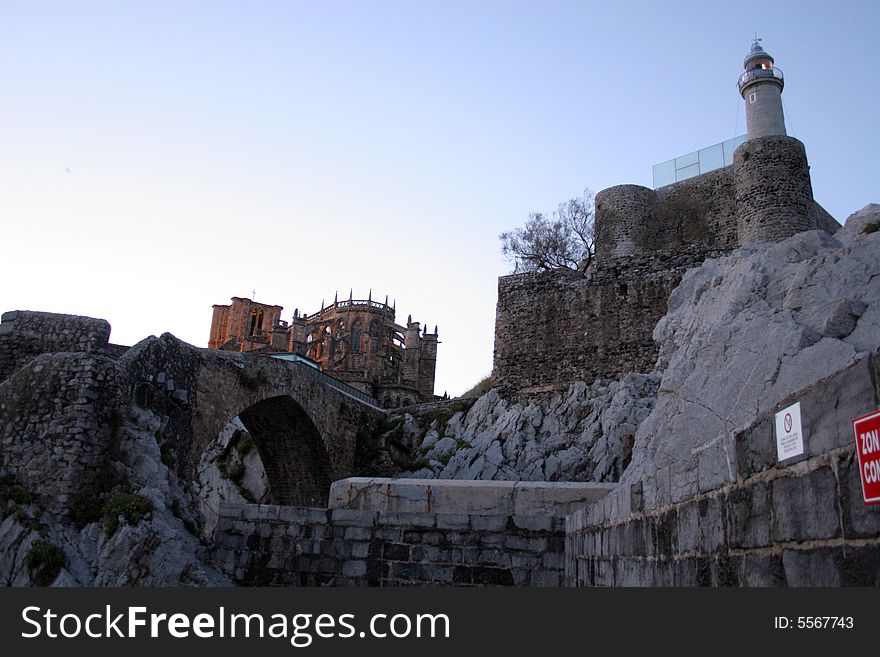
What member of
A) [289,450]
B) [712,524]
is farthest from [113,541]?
[289,450]

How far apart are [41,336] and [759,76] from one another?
22.5 m

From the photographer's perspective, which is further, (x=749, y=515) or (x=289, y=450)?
(x=289, y=450)

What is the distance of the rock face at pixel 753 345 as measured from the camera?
13.0ft

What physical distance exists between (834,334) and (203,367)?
14026mm

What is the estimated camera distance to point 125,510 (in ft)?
34.2

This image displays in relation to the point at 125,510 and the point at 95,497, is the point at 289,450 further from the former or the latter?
the point at 125,510

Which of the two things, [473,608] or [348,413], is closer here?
[473,608]

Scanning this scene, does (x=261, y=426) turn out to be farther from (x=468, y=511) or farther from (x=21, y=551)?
(x=468, y=511)

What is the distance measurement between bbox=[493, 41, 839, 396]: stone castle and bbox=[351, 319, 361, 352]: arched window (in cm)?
3216

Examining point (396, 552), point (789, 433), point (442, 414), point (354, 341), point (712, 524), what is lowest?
point (396, 552)

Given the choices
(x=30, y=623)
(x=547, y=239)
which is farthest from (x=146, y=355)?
(x=547, y=239)

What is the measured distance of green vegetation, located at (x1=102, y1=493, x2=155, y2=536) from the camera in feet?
33.8

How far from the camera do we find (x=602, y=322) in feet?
67.3

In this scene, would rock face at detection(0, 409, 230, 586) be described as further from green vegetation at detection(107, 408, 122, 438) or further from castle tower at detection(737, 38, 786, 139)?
castle tower at detection(737, 38, 786, 139)
